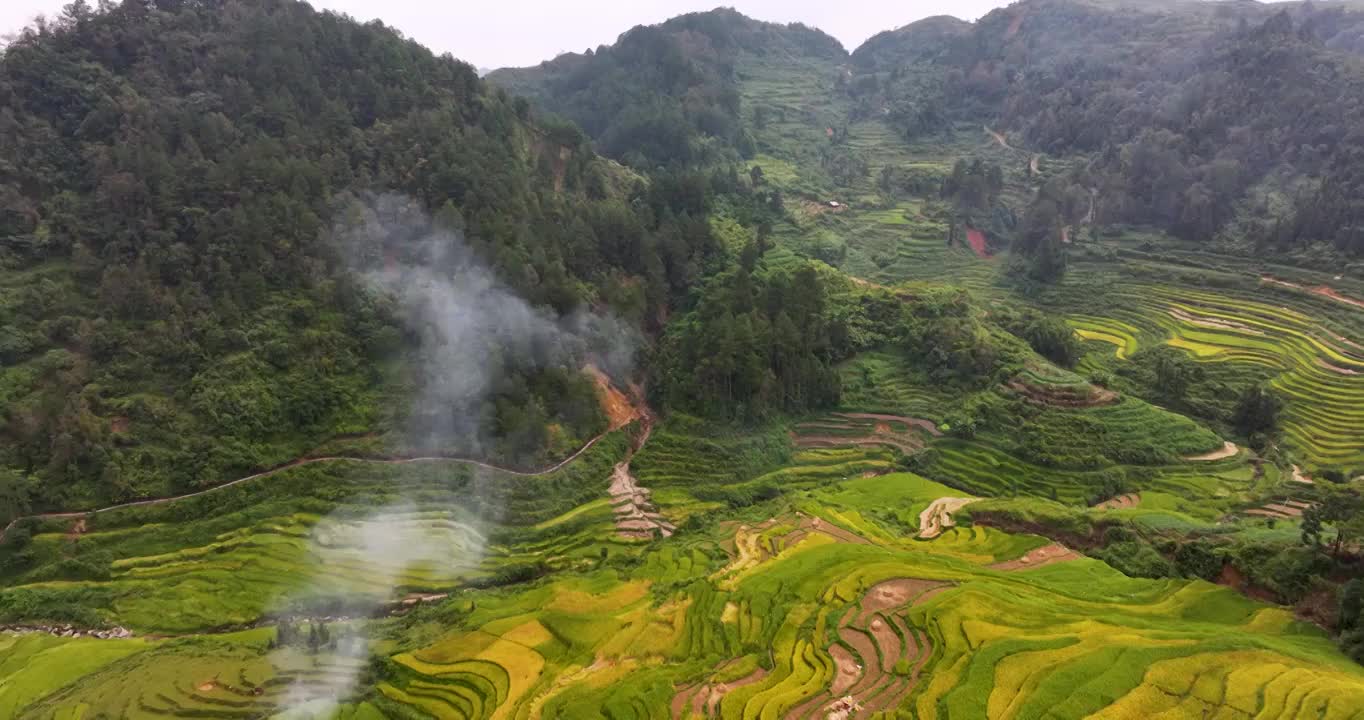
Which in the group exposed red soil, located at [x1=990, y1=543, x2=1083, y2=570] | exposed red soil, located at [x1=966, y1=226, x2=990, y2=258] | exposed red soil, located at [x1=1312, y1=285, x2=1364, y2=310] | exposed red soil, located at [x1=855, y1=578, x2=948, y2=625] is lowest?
exposed red soil, located at [x1=990, y1=543, x2=1083, y2=570]

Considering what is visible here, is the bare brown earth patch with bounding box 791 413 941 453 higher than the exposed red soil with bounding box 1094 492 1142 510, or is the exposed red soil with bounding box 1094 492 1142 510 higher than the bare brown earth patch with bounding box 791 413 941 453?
the bare brown earth patch with bounding box 791 413 941 453

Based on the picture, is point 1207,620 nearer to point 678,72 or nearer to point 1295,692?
point 1295,692

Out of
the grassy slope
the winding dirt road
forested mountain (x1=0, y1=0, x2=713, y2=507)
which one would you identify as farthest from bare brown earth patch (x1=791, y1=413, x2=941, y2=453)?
forested mountain (x1=0, y1=0, x2=713, y2=507)

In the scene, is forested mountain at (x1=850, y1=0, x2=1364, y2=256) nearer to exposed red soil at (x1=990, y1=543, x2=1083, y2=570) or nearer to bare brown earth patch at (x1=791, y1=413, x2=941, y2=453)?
bare brown earth patch at (x1=791, y1=413, x2=941, y2=453)

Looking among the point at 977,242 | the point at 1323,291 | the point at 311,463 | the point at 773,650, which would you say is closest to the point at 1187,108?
the point at 977,242

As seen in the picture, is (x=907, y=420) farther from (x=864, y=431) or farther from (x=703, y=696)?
(x=703, y=696)

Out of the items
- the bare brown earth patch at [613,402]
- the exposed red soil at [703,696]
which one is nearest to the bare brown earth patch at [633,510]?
the bare brown earth patch at [613,402]

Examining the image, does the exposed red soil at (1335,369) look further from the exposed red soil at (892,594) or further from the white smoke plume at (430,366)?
the white smoke plume at (430,366)
